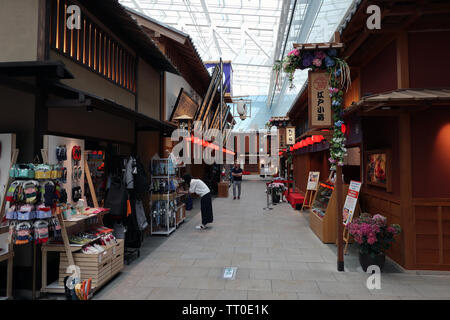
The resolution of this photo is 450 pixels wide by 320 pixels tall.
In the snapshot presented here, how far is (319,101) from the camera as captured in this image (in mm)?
5219

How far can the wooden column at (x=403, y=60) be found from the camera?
4941 millimetres

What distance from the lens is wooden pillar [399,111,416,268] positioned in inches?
191

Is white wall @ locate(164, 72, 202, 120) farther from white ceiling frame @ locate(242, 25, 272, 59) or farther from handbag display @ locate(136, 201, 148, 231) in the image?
white ceiling frame @ locate(242, 25, 272, 59)

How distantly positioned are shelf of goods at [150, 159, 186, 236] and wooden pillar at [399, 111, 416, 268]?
18.5 feet

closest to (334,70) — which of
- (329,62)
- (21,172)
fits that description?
(329,62)

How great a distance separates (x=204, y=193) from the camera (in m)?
8.40

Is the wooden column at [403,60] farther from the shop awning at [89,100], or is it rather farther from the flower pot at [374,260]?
the shop awning at [89,100]

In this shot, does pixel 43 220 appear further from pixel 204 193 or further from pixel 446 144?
pixel 446 144

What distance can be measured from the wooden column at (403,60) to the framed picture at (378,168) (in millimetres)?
1284

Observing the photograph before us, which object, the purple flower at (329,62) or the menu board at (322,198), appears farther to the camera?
the menu board at (322,198)

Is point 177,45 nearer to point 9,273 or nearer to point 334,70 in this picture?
point 334,70

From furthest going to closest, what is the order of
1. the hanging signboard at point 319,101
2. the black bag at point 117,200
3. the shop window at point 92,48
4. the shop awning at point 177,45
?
the shop awning at point 177,45
the black bag at point 117,200
the hanging signboard at point 319,101
the shop window at point 92,48

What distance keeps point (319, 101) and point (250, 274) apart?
3491 millimetres
